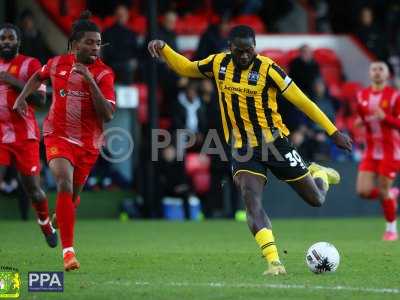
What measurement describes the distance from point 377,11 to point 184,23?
4873mm

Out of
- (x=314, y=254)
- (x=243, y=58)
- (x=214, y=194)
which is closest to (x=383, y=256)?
(x=314, y=254)

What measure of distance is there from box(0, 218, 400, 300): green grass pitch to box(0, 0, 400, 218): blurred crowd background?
90.0 inches

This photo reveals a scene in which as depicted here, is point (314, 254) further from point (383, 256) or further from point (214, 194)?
point (214, 194)

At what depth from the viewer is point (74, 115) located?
10.5m

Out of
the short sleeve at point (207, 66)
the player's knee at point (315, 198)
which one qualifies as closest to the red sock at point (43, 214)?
the short sleeve at point (207, 66)

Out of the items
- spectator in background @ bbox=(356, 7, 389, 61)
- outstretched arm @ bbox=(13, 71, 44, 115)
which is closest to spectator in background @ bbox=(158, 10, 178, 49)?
spectator in background @ bbox=(356, 7, 389, 61)

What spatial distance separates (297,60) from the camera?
813 inches

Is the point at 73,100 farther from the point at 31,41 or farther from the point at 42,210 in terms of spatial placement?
the point at 31,41

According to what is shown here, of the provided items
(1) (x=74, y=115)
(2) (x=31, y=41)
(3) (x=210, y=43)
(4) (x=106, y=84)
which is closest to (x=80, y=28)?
(4) (x=106, y=84)

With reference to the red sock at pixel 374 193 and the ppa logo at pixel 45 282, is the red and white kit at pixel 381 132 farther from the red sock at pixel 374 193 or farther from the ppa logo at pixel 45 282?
the ppa logo at pixel 45 282

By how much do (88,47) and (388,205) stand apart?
20.5 ft

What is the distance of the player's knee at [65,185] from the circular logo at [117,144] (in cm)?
902

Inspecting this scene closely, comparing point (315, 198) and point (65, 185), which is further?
point (315, 198)

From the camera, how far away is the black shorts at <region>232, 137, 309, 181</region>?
33.3 feet
